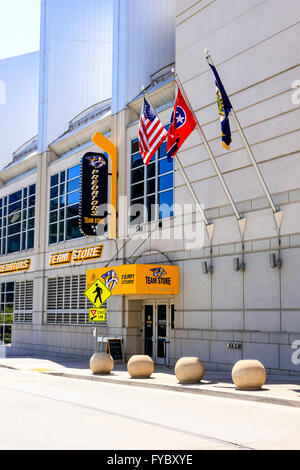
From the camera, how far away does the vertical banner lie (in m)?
29.0

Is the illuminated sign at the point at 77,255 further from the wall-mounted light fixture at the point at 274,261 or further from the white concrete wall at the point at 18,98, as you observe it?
the white concrete wall at the point at 18,98

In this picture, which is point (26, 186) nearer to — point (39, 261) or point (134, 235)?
point (39, 261)

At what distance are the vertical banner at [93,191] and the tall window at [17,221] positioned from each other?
10.1 meters

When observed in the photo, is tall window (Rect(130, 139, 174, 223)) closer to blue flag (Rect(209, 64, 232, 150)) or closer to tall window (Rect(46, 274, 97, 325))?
tall window (Rect(46, 274, 97, 325))

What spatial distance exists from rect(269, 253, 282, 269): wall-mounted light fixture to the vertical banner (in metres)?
11.1

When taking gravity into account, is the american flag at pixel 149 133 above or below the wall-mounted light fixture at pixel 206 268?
above

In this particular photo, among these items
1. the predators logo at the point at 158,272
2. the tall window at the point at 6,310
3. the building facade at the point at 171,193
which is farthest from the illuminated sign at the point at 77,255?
the tall window at the point at 6,310

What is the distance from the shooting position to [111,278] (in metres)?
25.4

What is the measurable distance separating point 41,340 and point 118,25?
17427mm

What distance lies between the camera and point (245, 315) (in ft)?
69.2

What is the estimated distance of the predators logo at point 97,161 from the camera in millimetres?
29188

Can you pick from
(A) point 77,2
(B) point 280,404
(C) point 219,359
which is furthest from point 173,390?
(A) point 77,2

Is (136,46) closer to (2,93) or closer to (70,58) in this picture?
(70,58)

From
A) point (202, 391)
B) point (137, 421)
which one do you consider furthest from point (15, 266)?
point (137, 421)
